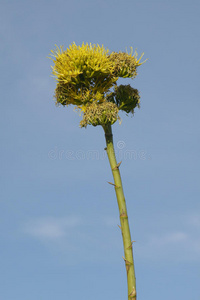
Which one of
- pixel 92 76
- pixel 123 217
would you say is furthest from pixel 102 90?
pixel 123 217

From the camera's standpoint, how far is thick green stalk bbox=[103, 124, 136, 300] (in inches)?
452

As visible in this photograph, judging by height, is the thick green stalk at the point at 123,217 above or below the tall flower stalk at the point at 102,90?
below

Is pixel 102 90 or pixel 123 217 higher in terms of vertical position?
pixel 102 90

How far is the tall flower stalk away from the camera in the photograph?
12.1 metres

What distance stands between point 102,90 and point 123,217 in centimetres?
476

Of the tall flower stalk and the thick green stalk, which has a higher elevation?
the tall flower stalk

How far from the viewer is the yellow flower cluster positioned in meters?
12.4

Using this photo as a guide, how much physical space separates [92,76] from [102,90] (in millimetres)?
710

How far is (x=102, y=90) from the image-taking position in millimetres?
13234

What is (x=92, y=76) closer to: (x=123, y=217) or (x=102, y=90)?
(x=102, y=90)

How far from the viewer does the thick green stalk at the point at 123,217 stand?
11.5 metres

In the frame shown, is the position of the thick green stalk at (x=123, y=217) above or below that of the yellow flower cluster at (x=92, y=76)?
below

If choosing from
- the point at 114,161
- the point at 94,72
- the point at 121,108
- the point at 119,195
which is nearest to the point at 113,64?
the point at 94,72

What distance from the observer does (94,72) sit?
41.5 ft
